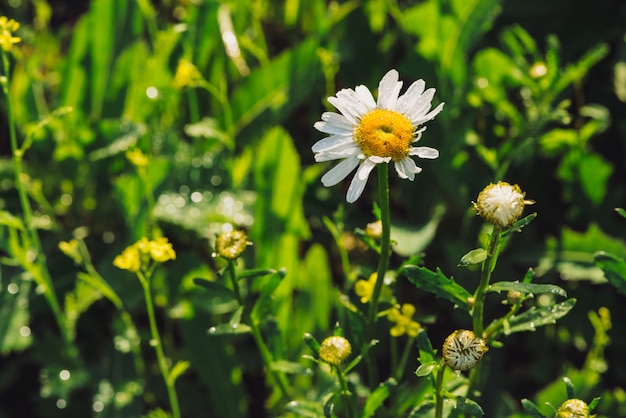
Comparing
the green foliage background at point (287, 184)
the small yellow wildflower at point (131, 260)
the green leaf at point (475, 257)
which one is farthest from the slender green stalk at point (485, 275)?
the small yellow wildflower at point (131, 260)

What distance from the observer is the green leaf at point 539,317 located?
1437 mm

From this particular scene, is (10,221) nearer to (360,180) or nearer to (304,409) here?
(304,409)

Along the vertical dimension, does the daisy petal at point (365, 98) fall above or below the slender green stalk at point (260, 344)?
above

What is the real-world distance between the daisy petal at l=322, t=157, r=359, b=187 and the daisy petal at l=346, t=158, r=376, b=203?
28mm

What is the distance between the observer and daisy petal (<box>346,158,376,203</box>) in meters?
1.30

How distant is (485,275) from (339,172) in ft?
1.04

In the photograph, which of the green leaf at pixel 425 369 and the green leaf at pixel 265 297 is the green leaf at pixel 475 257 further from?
the green leaf at pixel 265 297

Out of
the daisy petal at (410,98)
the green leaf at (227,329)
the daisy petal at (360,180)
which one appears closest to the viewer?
the daisy petal at (360,180)

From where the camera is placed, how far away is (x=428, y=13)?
254 centimetres

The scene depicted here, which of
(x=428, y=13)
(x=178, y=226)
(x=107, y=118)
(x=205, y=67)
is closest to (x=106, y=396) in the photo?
(x=178, y=226)

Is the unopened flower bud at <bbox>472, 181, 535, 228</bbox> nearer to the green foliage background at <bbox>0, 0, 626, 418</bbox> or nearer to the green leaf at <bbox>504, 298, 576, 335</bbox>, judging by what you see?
the green leaf at <bbox>504, 298, 576, 335</bbox>

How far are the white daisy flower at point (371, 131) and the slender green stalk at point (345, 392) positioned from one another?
0.36 m

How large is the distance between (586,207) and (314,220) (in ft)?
2.91

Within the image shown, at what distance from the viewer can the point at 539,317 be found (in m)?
1.47
